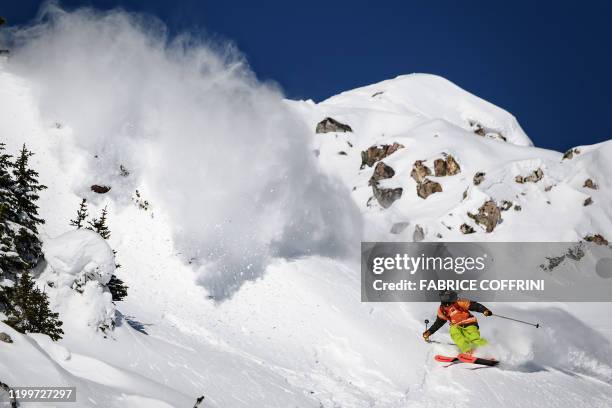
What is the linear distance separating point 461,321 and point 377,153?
33.5 metres

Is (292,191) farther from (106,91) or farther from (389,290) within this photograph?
(106,91)

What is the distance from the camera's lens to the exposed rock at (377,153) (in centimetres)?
4512

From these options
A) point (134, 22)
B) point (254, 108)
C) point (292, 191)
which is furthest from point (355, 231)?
point (134, 22)

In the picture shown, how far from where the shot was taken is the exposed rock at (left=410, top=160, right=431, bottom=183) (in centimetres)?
3991

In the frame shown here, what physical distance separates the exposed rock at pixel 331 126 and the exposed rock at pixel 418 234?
1962 centimetres

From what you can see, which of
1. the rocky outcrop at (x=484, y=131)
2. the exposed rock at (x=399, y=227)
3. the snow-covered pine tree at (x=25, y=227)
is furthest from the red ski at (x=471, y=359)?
the rocky outcrop at (x=484, y=131)

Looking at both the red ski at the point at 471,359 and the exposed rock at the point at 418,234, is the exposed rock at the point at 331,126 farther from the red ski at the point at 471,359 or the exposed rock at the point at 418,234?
the red ski at the point at 471,359

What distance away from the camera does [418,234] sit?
32500mm

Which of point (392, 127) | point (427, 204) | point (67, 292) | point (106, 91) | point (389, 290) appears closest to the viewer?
point (67, 292)

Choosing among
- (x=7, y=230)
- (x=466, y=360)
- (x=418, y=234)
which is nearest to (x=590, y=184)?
(x=418, y=234)

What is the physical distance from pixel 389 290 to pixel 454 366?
5.98m

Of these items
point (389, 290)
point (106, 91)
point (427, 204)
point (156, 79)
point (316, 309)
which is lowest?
point (316, 309)

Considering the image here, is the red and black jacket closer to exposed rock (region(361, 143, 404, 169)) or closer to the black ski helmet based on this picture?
the black ski helmet

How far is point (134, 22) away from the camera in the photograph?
24.4 meters
